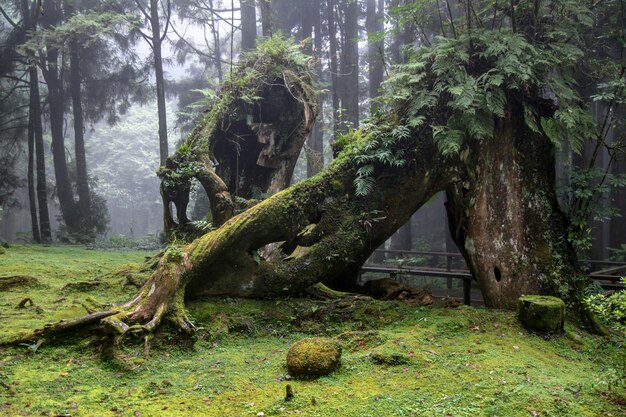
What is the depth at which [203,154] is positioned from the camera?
1022 cm

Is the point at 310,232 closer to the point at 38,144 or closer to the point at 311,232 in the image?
the point at 311,232

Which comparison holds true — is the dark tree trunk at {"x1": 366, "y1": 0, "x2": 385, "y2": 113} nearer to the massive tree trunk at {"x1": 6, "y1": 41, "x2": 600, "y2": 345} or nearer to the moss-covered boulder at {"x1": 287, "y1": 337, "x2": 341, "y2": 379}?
the massive tree trunk at {"x1": 6, "y1": 41, "x2": 600, "y2": 345}

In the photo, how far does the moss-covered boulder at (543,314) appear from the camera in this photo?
20.9ft

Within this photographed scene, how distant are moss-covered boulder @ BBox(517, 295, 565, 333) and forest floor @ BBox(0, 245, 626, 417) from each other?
0.16 meters

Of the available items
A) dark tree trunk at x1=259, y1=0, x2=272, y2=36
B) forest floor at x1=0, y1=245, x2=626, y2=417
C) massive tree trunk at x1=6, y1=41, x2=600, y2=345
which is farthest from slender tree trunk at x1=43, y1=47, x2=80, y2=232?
massive tree trunk at x1=6, y1=41, x2=600, y2=345

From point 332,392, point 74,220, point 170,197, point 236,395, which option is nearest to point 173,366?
point 236,395

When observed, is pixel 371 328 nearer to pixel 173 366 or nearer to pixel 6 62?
pixel 173 366

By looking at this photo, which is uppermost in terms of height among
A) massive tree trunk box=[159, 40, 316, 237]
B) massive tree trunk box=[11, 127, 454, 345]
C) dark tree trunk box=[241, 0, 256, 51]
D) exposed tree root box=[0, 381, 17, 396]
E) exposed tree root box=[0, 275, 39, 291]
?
dark tree trunk box=[241, 0, 256, 51]

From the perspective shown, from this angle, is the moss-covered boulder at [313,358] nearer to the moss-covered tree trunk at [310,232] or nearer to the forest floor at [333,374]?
the forest floor at [333,374]

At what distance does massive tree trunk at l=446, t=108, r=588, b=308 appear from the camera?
752cm

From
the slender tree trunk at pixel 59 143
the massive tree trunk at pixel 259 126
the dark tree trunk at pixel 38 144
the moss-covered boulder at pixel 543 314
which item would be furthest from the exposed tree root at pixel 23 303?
the slender tree trunk at pixel 59 143

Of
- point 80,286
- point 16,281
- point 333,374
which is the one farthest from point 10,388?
point 16,281

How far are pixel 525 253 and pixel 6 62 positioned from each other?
20768 mm

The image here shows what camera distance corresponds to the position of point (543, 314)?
640 cm
